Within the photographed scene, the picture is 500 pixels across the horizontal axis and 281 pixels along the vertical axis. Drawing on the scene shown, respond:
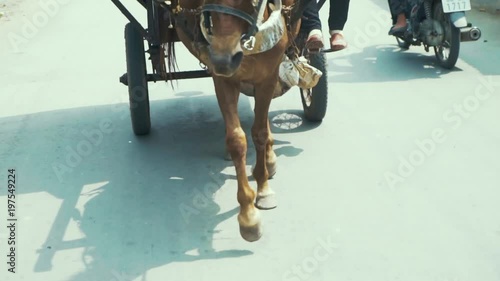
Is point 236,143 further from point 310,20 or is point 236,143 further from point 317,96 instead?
point 317,96

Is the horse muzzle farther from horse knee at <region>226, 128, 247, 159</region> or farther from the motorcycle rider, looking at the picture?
the motorcycle rider

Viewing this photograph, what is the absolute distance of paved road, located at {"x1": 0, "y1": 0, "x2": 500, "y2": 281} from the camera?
4.03m

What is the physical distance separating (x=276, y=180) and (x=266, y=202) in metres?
0.52

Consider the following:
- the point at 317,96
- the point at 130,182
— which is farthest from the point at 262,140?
the point at 317,96

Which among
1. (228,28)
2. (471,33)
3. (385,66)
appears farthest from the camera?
(385,66)

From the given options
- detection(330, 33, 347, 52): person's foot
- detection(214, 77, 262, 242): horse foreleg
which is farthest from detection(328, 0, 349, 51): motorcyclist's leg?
detection(214, 77, 262, 242): horse foreleg

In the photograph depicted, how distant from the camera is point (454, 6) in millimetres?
7715

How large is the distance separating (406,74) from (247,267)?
4.46 meters

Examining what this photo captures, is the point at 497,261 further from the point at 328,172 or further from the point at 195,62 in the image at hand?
the point at 195,62

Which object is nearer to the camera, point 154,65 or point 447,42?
point 154,65

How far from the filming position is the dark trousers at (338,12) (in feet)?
17.8

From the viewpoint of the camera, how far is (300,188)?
4.99 metres

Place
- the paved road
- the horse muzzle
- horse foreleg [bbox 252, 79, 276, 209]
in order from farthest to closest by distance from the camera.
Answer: horse foreleg [bbox 252, 79, 276, 209] < the paved road < the horse muzzle

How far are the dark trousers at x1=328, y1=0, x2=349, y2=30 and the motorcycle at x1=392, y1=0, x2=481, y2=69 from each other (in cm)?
257
